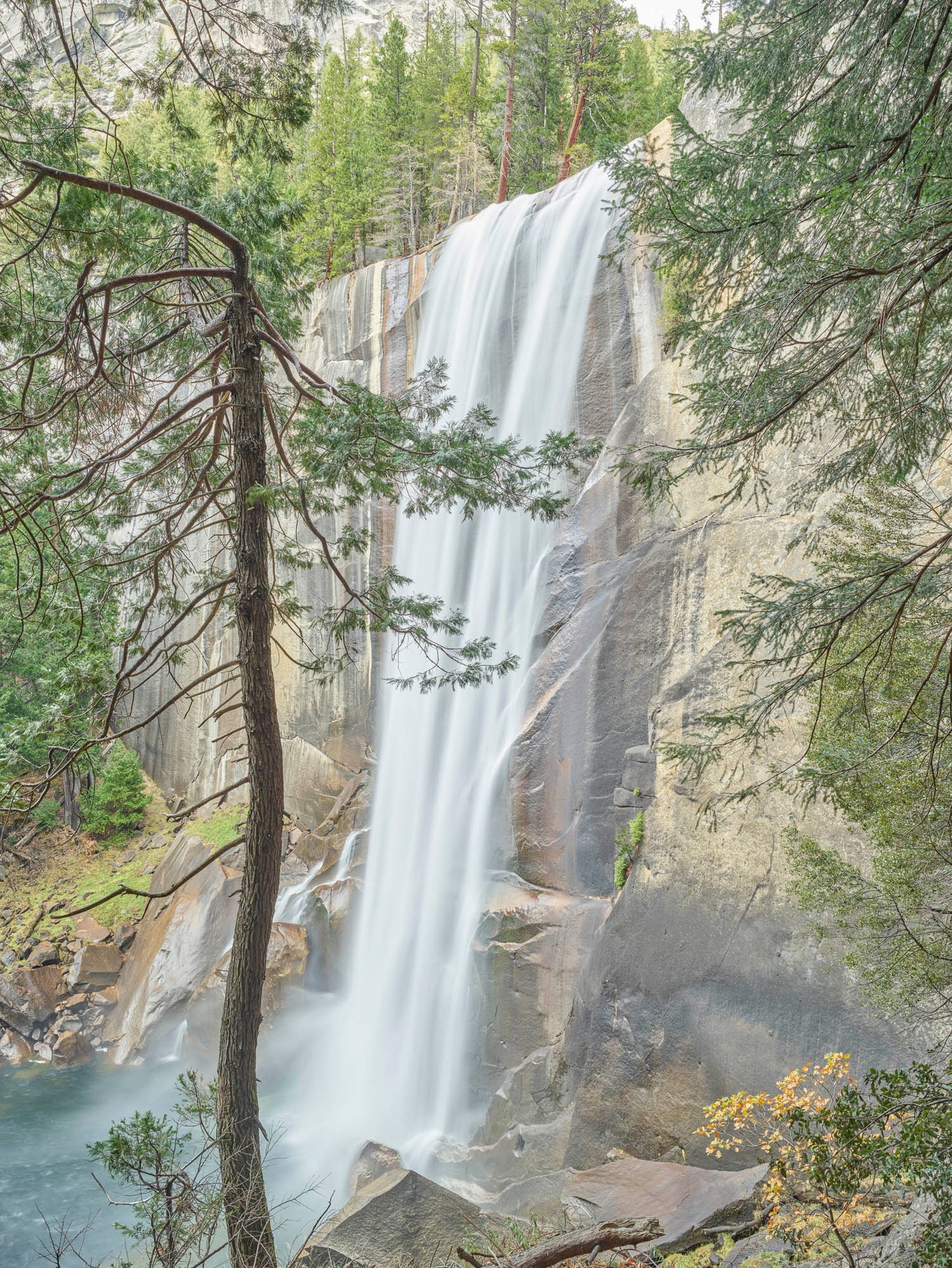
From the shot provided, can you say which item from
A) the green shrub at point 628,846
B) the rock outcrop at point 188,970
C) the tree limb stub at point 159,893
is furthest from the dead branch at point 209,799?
the rock outcrop at point 188,970

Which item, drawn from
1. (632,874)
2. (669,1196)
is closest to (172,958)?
(632,874)

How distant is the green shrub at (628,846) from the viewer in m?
8.40

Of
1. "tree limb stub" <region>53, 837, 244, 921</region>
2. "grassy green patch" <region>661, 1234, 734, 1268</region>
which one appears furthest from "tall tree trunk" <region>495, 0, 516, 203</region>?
"grassy green patch" <region>661, 1234, 734, 1268</region>

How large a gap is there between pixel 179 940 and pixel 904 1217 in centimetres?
1298

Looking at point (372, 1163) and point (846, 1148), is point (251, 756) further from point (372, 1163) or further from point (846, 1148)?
point (372, 1163)

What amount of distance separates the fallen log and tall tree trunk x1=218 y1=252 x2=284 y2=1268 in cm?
154

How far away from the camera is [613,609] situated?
30.7ft

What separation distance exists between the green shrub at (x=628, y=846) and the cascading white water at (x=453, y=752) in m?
1.97

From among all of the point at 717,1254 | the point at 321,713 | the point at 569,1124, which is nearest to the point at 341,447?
the point at 717,1254

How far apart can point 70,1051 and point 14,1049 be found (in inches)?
40.5

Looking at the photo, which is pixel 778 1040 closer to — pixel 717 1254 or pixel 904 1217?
pixel 717 1254

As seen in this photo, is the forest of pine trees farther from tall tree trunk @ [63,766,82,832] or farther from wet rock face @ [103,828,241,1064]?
wet rock face @ [103,828,241,1064]

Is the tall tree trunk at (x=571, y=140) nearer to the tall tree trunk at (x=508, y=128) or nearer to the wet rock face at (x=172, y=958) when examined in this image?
the tall tree trunk at (x=508, y=128)

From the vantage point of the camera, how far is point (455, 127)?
2223 centimetres
